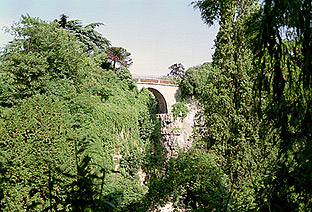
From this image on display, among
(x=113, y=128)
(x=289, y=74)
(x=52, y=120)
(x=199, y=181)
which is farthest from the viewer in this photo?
(x=113, y=128)

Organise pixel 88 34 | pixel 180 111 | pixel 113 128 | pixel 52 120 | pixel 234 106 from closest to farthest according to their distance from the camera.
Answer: pixel 234 106
pixel 52 120
pixel 113 128
pixel 180 111
pixel 88 34

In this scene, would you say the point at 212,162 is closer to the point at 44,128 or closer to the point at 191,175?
the point at 191,175

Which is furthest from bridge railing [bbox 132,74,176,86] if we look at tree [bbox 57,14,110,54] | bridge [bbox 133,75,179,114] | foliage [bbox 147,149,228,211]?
foliage [bbox 147,149,228,211]

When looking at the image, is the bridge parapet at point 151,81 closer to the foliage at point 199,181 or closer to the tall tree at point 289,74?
the foliage at point 199,181

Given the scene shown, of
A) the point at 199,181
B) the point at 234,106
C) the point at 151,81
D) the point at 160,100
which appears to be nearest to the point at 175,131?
the point at 199,181

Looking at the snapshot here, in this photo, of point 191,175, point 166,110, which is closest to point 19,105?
point 191,175

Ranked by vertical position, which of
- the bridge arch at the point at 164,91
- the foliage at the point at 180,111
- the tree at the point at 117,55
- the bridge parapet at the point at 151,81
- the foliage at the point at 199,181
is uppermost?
the tree at the point at 117,55

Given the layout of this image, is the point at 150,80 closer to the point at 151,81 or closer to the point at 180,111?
the point at 151,81

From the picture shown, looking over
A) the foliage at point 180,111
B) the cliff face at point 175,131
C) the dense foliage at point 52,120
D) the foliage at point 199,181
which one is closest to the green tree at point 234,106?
the foliage at point 199,181

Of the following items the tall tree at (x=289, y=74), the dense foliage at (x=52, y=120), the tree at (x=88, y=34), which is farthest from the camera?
the tree at (x=88, y=34)

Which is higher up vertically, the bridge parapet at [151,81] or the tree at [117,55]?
the tree at [117,55]

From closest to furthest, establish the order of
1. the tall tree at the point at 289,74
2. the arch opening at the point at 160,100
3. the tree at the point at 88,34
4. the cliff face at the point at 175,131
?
the tall tree at the point at 289,74
the cliff face at the point at 175,131
the tree at the point at 88,34
the arch opening at the point at 160,100

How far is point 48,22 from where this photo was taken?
747cm

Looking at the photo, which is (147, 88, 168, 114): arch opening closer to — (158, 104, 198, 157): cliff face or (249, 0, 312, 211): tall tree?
(158, 104, 198, 157): cliff face
